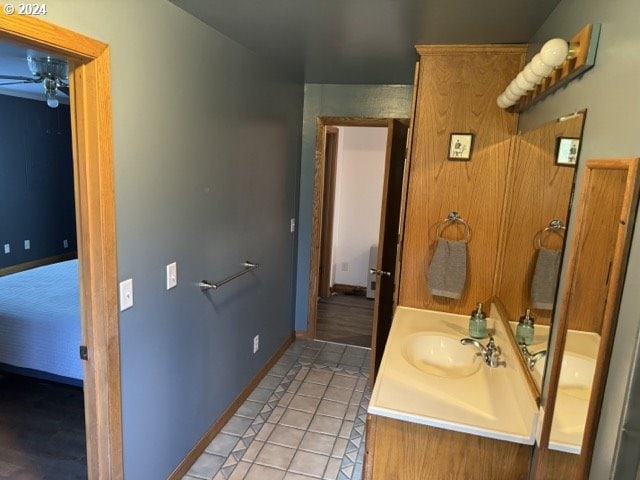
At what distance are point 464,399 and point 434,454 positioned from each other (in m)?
0.21

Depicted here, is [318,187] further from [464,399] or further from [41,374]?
[464,399]

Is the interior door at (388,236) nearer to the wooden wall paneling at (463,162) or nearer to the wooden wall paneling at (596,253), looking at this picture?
the wooden wall paneling at (463,162)

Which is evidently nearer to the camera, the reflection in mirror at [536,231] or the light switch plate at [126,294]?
the reflection in mirror at [536,231]

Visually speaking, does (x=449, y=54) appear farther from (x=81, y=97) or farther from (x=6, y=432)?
(x=6, y=432)

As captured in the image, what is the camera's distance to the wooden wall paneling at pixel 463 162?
2172mm

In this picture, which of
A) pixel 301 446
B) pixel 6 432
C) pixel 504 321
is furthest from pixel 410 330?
pixel 6 432

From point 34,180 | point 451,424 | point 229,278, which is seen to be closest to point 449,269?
point 451,424

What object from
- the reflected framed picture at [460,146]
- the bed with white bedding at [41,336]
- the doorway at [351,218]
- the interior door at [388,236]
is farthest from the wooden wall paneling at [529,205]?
the doorway at [351,218]

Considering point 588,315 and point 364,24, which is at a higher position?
→ point 364,24

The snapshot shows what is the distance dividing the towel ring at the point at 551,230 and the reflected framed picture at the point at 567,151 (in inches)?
6.8

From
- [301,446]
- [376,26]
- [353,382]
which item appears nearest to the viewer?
[376,26]

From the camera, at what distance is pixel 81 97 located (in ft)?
4.64

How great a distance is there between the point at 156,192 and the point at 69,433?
1.62m

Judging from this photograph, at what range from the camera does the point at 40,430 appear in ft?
8.07
